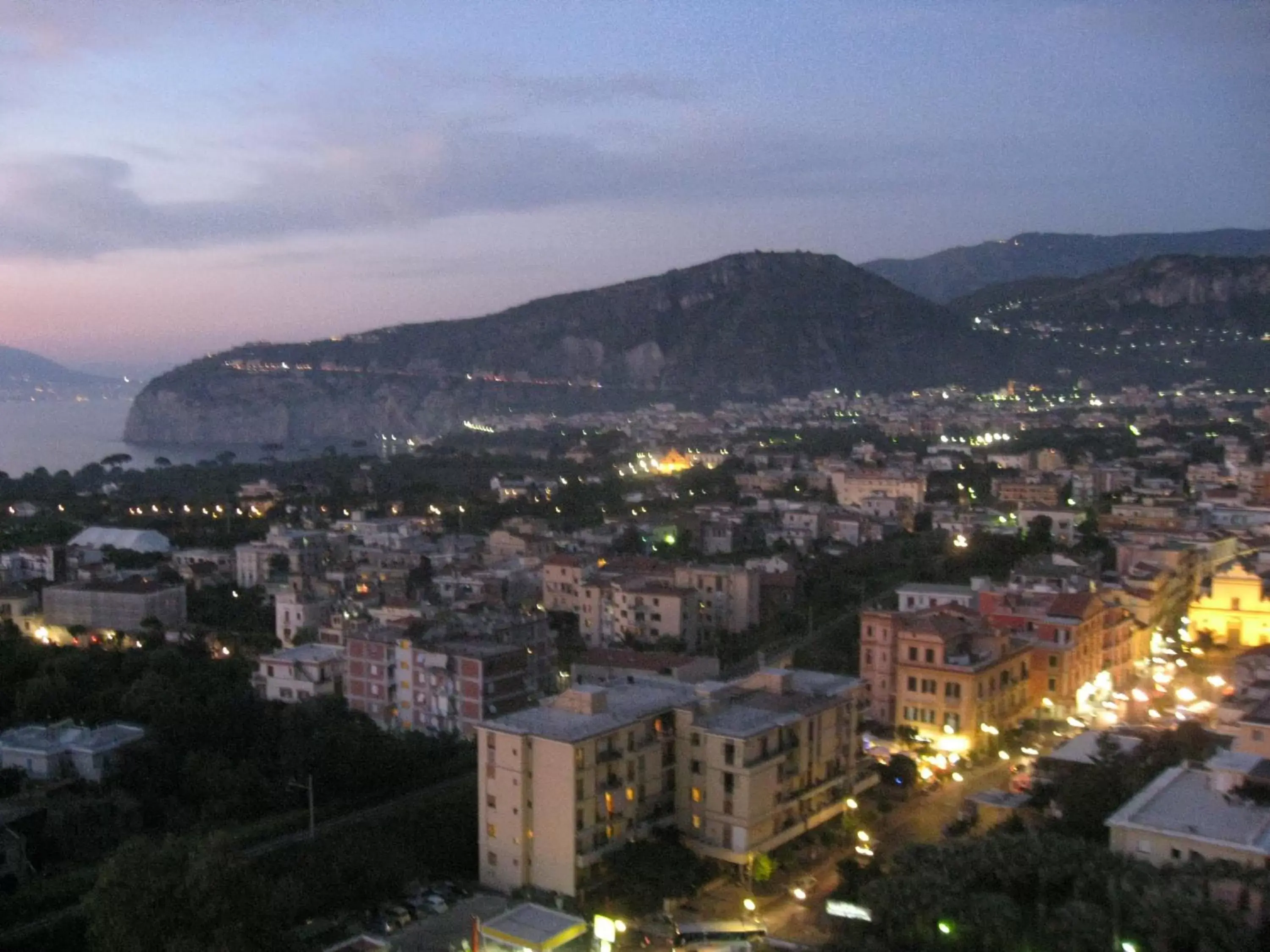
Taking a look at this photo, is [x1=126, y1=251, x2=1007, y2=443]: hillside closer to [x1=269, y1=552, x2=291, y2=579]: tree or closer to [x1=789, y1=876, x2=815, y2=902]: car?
[x1=269, y1=552, x2=291, y2=579]: tree

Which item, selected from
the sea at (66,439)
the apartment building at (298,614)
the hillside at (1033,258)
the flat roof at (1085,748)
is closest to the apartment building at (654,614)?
the apartment building at (298,614)

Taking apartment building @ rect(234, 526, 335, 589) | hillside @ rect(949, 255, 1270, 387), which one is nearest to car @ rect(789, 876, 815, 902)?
apartment building @ rect(234, 526, 335, 589)

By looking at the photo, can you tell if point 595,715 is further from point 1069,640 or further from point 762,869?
point 1069,640

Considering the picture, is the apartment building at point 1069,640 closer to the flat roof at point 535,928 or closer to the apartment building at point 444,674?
the apartment building at point 444,674

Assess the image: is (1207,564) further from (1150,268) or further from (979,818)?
(1150,268)

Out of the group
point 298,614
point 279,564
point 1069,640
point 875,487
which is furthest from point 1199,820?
point 875,487

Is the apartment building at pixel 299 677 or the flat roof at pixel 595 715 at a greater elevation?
the flat roof at pixel 595 715

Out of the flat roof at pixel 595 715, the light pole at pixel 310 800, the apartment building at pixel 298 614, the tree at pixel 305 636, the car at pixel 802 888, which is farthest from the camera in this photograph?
the apartment building at pixel 298 614
